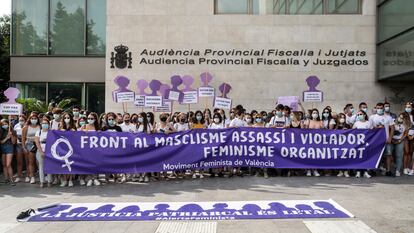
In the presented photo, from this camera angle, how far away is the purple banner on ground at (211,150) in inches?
408

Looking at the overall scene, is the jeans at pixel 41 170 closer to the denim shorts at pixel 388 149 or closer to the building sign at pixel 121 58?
the building sign at pixel 121 58

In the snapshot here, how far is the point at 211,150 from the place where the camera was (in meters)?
10.7

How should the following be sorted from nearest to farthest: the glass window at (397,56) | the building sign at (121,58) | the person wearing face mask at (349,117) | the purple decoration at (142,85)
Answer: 1. the person wearing face mask at (349,117)
2. the glass window at (397,56)
3. the purple decoration at (142,85)
4. the building sign at (121,58)

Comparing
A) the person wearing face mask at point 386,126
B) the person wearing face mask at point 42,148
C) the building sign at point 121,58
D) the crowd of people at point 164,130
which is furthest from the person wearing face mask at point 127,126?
the person wearing face mask at point 386,126

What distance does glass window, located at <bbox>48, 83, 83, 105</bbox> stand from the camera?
64.7ft

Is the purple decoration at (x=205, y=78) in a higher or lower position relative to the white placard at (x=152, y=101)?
higher

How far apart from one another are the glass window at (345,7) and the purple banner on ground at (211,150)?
316 inches

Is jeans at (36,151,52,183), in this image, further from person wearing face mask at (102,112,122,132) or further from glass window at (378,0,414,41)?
glass window at (378,0,414,41)

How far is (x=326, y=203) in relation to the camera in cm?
780

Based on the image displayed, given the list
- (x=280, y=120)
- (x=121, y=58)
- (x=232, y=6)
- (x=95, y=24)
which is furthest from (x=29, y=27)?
(x=280, y=120)

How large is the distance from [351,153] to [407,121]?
6.43ft

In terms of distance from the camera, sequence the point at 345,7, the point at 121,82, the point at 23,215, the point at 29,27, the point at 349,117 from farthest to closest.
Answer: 1. the point at 29,27
2. the point at 345,7
3. the point at 121,82
4. the point at 349,117
5. the point at 23,215

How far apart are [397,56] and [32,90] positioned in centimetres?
1697

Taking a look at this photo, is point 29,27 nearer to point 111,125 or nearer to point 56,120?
point 56,120
